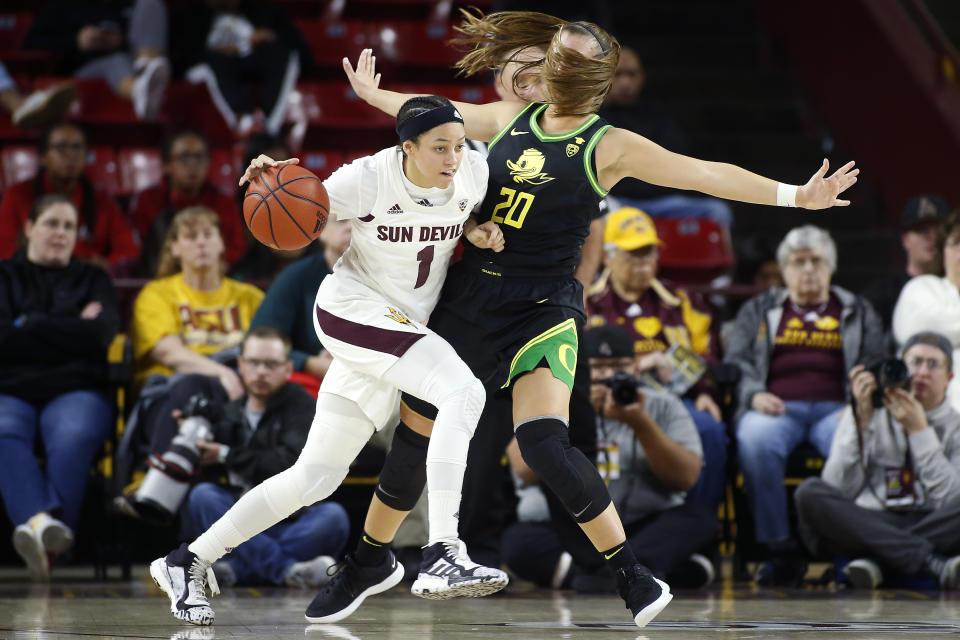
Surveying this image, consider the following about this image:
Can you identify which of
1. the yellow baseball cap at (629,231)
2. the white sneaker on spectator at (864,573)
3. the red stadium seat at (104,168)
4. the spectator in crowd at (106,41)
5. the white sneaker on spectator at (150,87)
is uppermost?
the spectator in crowd at (106,41)

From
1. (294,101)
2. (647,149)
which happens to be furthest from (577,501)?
(294,101)

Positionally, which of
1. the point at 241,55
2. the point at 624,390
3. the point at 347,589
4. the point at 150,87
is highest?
the point at 241,55

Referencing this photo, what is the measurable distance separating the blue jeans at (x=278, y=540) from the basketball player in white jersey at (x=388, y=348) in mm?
1580

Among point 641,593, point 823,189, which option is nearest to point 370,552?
point 641,593

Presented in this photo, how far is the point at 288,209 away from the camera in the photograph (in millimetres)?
3896

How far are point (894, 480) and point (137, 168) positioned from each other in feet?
18.0

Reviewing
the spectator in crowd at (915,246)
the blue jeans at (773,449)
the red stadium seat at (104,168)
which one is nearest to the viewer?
the blue jeans at (773,449)

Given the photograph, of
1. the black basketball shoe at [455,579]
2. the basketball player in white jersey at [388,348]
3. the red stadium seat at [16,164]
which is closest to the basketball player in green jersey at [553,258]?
the basketball player in white jersey at [388,348]

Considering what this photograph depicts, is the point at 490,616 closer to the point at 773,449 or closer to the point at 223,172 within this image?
the point at 773,449

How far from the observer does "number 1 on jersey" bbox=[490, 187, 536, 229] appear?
13.8ft

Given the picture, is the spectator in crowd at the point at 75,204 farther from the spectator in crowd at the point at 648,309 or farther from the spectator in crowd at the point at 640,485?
the spectator in crowd at the point at 640,485

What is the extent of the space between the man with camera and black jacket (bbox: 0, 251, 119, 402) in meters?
3.45

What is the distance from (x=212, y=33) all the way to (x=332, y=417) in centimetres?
601

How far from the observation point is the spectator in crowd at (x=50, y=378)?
19.1 feet
